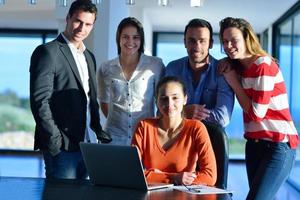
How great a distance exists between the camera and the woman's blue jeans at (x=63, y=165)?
107 inches

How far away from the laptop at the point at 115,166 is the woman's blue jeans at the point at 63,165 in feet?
1.66

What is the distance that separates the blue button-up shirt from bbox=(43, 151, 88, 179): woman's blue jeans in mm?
688

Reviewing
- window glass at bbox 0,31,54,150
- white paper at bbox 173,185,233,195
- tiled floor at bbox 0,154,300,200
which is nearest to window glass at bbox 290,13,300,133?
tiled floor at bbox 0,154,300,200

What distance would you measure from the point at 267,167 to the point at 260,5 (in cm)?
541

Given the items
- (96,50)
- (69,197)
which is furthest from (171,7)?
(69,197)

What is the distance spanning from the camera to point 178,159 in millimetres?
2412

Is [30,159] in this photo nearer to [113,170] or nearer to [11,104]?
[11,104]

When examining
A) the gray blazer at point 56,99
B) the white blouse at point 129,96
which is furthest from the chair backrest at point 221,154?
the gray blazer at point 56,99

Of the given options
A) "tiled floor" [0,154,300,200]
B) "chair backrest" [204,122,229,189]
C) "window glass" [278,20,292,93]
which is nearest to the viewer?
"chair backrest" [204,122,229,189]

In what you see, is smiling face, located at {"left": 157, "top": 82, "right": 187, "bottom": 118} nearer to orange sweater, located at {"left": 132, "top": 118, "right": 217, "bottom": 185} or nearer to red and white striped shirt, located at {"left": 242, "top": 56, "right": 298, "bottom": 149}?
orange sweater, located at {"left": 132, "top": 118, "right": 217, "bottom": 185}

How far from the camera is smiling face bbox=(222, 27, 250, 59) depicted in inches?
100.0

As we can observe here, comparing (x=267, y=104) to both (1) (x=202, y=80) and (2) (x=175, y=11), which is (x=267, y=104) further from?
(2) (x=175, y=11)

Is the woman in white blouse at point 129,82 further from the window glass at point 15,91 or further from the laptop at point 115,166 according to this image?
the window glass at point 15,91

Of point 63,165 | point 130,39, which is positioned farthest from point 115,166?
point 130,39
